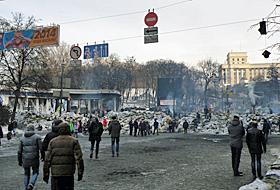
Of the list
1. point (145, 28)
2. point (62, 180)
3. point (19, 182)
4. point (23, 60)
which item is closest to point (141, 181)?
point (19, 182)

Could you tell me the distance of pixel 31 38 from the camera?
1967 centimetres

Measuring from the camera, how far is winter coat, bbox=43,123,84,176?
19.5 ft

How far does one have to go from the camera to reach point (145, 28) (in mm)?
15938

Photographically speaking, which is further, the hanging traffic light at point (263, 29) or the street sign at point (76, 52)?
the street sign at point (76, 52)

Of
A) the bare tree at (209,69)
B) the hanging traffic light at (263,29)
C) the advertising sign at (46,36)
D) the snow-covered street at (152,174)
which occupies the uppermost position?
the bare tree at (209,69)

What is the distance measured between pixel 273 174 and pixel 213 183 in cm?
211

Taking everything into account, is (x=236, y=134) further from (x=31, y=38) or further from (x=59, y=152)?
(x=31, y=38)

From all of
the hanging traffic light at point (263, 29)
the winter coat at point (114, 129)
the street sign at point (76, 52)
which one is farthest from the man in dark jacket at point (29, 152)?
the street sign at point (76, 52)

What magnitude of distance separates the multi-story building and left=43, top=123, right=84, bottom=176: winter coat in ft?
325

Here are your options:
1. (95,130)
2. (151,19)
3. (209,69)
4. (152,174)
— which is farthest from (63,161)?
(209,69)

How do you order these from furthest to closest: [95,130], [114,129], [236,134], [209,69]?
[209,69] → [114,129] → [95,130] → [236,134]

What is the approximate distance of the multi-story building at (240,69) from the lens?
104525mm

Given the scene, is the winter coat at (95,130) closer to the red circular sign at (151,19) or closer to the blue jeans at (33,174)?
the red circular sign at (151,19)

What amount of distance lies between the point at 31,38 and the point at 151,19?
750 centimetres
